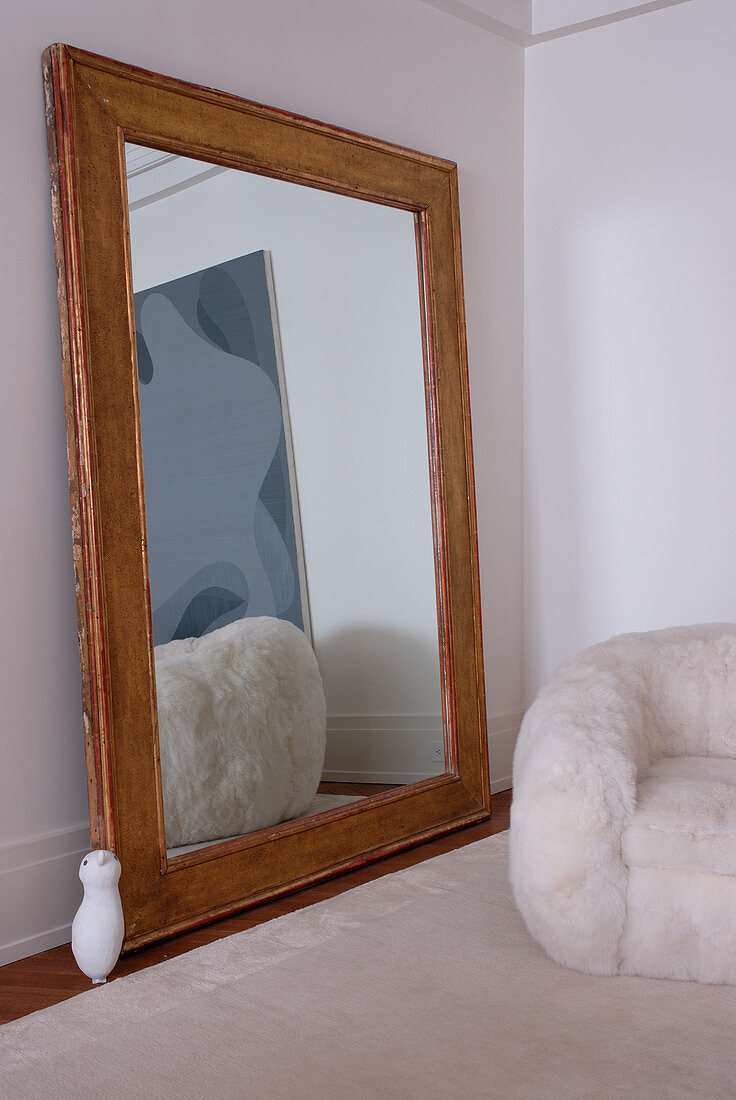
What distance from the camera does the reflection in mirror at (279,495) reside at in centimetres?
263

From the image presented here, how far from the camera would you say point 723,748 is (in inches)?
105

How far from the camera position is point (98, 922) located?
224cm

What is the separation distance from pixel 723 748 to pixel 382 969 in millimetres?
1040

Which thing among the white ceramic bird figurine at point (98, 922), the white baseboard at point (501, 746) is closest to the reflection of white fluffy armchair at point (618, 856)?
the white ceramic bird figurine at point (98, 922)

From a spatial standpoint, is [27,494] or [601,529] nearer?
[27,494]

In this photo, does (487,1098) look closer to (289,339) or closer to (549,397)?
(289,339)

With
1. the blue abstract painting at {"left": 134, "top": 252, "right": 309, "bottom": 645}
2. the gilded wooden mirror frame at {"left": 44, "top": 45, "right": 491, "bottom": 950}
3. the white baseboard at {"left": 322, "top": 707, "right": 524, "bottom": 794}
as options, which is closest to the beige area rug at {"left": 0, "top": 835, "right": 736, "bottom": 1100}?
the gilded wooden mirror frame at {"left": 44, "top": 45, "right": 491, "bottom": 950}

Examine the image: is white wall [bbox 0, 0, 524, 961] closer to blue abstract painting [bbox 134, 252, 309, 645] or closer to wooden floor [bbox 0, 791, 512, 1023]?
wooden floor [bbox 0, 791, 512, 1023]

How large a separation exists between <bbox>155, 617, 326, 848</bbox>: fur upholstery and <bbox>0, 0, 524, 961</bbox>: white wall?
0.80 ft

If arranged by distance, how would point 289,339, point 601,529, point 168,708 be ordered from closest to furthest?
point 168,708
point 289,339
point 601,529

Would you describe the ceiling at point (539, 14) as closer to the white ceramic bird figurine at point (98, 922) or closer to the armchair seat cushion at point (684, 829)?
the armchair seat cushion at point (684, 829)

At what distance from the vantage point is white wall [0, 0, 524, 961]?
2.45m

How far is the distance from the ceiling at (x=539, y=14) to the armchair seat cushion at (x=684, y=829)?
109 inches

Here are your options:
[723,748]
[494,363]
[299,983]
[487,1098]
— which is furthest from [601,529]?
[487,1098]
